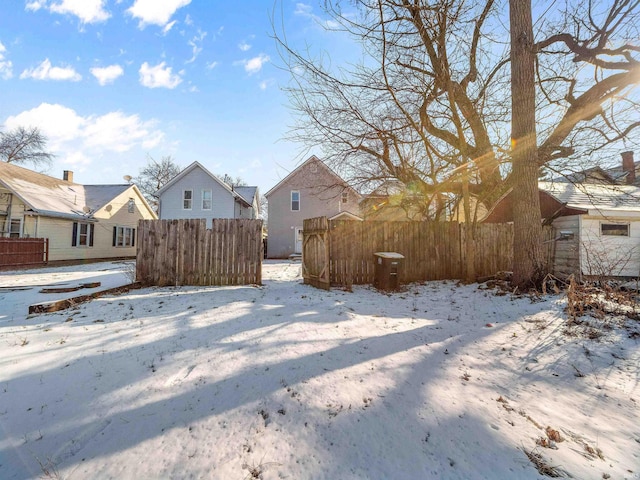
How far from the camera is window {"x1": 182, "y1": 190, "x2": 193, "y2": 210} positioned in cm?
2169

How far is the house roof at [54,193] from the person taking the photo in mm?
15093

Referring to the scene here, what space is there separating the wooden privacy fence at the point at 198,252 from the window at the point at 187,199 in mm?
14508

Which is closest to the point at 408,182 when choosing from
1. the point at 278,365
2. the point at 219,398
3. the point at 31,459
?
the point at 278,365

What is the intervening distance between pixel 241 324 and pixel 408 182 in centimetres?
839

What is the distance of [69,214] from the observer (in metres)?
16.6

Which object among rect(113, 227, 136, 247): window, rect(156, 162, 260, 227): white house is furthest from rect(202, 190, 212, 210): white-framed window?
rect(113, 227, 136, 247): window

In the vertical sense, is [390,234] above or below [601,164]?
below

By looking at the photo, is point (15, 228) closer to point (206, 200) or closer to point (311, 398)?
point (206, 200)

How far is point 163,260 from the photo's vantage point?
26.5 feet

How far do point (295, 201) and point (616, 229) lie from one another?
18.0m

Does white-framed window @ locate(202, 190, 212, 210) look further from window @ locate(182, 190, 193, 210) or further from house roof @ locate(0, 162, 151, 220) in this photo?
house roof @ locate(0, 162, 151, 220)

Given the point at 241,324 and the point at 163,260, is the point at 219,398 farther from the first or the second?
the point at 163,260

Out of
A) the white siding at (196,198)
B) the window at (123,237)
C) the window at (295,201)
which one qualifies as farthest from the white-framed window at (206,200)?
the window at (123,237)

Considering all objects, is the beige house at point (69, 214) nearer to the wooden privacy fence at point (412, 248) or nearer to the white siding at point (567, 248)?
the wooden privacy fence at point (412, 248)
